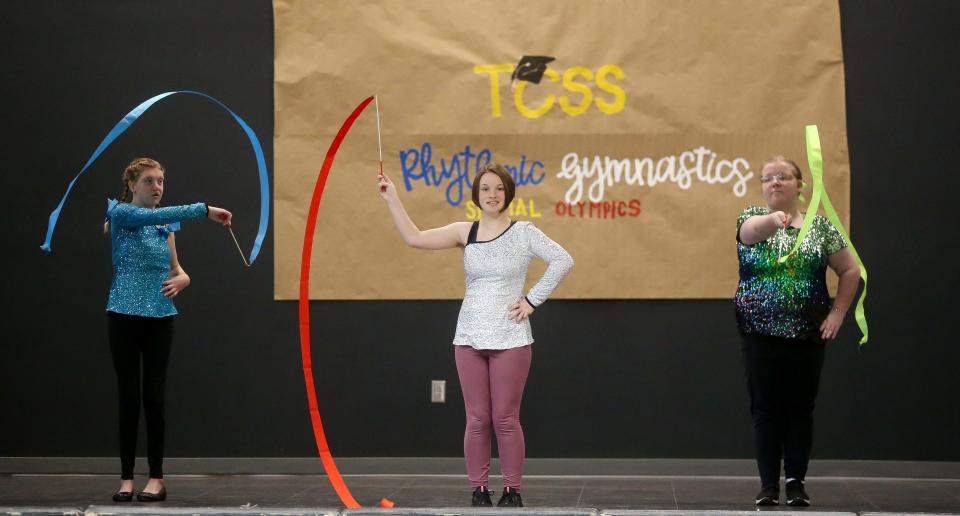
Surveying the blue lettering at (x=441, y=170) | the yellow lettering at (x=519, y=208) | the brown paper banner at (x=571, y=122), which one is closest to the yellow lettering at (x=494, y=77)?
the brown paper banner at (x=571, y=122)

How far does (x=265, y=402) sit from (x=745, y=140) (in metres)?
2.46

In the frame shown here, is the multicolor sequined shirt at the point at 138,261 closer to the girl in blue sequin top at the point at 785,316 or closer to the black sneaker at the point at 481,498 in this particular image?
the black sneaker at the point at 481,498

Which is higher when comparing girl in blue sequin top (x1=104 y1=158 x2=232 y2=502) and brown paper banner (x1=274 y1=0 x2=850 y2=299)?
brown paper banner (x1=274 y1=0 x2=850 y2=299)

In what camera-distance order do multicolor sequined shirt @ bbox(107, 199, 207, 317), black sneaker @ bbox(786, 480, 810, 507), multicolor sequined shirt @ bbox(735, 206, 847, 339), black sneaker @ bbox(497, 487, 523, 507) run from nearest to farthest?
black sneaker @ bbox(497, 487, 523, 507), multicolor sequined shirt @ bbox(735, 206, 847, 339), black sneaker @ bbox(786, 480, 810, 507), multicolor sequined shirt @ bbox(107, 199, 207, 317)

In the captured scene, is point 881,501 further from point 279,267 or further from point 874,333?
point 279,267

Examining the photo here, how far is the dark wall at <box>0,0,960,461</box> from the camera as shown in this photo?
5.37m

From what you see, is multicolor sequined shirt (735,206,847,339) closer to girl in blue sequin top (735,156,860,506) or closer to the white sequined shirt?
girl in blue sequin top (735,156,860,506)

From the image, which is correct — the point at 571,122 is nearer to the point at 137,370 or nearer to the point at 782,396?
the point at 782,396

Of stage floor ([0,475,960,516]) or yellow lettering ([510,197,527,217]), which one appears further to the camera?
yellow lettering ([510,197,527,217])

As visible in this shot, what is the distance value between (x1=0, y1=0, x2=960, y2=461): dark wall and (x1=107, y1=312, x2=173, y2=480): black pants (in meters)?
1.05

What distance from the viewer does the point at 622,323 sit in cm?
538

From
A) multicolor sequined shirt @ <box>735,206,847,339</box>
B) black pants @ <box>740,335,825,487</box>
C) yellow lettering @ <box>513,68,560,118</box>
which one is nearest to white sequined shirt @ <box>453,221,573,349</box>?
multicolor sequined shirt @ <box>735,206,847,339</box>

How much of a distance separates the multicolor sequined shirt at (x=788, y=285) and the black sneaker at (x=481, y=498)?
1067mm

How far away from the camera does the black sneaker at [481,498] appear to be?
3.93 meters
